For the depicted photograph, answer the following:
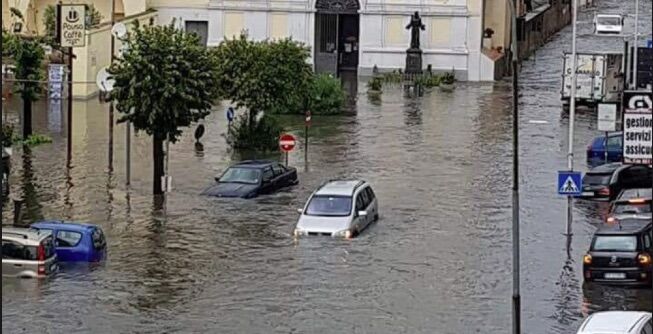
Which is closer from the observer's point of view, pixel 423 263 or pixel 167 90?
pixel 423 263

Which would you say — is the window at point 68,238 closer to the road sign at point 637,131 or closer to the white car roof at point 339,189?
the white car roof at point 339,189

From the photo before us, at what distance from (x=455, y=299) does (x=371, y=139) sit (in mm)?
25290

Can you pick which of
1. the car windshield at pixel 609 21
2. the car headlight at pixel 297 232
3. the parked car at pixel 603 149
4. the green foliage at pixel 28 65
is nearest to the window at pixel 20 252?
the car headlight at pixel 297 232

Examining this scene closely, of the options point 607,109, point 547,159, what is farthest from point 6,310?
point 547,159

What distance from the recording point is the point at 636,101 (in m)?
25.2

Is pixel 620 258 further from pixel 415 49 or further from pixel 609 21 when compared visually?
pixel 609 21

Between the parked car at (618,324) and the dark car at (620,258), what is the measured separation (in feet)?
24.5

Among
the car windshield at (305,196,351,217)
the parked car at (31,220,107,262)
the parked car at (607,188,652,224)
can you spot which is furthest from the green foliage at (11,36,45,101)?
the parked car at (607,188,652,224)

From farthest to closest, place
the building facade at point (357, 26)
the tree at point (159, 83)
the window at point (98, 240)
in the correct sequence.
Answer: the building facade at point (357, 26)
the tree at point (159, 83)
the window at point (98, 240)

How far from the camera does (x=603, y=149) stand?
4719 cm

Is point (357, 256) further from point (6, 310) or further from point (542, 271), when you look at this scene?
point (6, 310)

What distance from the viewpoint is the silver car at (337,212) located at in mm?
34000

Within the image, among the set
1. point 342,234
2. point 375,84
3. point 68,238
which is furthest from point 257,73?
point 375,84

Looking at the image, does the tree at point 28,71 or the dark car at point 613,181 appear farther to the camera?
the tree at point 28,71
